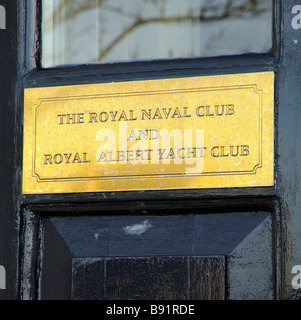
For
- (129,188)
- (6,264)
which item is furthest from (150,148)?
(6,264)

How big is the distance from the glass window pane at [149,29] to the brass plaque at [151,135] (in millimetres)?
103

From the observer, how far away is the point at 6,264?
9.30 ft

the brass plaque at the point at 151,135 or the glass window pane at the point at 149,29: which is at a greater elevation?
the glass window pane at the point at 149,29

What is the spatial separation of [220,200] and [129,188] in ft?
0.86

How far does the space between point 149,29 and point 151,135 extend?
0.32 m

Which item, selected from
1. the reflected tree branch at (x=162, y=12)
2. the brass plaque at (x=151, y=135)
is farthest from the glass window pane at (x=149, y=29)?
the brass plaque at (x=151, y=135)

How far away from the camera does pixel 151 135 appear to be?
275 cm

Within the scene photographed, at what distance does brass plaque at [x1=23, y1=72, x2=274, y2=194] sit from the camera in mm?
2678

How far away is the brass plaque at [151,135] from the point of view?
268 cm

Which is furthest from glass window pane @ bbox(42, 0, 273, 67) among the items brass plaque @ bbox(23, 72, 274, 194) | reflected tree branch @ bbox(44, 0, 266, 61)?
brass plaque @ bbox(23, 72, 274, 194)

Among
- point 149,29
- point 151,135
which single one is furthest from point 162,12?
point 151,135

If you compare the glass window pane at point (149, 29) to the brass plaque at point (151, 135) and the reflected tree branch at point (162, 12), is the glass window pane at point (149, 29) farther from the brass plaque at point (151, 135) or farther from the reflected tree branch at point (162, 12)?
the brass plaque at point (151, 135)

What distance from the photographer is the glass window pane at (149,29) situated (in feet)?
9.02

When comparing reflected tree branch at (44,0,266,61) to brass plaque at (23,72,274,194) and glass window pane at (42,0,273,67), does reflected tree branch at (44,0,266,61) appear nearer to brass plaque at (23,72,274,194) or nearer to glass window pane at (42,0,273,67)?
glass window pane at (42,0,273,67)
